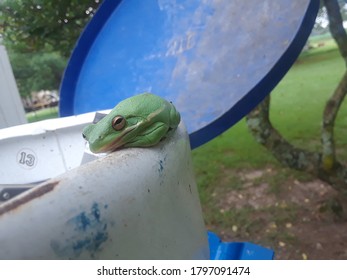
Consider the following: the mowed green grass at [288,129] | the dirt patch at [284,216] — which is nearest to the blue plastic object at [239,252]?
the dirt patch at [284,216]

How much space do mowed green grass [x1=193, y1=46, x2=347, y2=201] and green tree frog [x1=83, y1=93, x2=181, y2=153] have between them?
206 centimetres

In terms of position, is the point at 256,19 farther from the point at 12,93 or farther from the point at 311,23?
the point at 12,93

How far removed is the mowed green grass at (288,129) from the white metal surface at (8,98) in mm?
1643

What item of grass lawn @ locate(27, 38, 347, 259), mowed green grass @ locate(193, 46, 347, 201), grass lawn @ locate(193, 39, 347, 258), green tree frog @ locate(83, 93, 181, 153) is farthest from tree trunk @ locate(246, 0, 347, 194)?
green tree frog @ locate(83, 93, 181, 153)

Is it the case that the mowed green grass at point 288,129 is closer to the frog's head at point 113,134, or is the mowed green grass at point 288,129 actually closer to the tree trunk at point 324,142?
the tree trunk at point 324,142

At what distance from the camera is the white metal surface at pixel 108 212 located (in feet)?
1.51

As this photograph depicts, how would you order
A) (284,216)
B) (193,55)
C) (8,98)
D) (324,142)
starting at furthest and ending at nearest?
(284,216) < (324,142) < (8,98) < (193,55)

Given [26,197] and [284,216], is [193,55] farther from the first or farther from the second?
[284,216]

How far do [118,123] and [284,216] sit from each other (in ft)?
6.69

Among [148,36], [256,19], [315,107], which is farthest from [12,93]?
[315,107]

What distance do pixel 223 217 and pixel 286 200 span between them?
51 centimetres

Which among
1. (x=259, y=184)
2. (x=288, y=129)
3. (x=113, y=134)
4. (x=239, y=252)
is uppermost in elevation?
(x=113, y=134)

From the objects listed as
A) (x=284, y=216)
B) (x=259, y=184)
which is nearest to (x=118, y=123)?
(x=284, y=216)

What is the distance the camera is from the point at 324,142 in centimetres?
200
